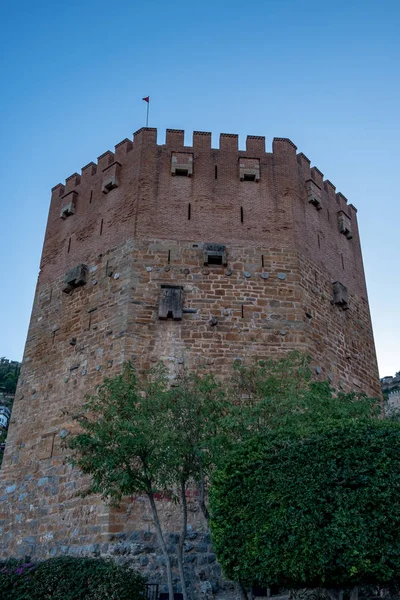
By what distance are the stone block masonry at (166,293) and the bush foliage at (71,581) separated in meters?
0.94

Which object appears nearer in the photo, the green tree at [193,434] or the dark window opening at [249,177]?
the green tree at [193,434]

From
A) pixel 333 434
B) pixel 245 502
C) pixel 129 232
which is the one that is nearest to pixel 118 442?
pixel 245 502

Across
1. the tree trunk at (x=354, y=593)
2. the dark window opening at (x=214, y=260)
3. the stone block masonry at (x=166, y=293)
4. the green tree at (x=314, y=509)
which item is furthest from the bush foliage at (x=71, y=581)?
the dark window opening at (x=214, y=260)

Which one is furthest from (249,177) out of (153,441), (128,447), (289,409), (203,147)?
(128,447)

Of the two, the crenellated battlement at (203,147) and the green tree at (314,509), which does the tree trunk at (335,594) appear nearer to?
the green tree at (314,509)

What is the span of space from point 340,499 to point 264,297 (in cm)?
673

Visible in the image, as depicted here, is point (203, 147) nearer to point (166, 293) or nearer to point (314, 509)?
point (166, 293)

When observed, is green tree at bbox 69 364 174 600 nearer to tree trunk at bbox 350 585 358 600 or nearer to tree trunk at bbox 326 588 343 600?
tree trunk at bbox 326 588 343 600

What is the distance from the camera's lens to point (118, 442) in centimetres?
942

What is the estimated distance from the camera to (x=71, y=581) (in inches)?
391

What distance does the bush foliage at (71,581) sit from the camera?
31.2 ft

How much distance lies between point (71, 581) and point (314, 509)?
464 cm

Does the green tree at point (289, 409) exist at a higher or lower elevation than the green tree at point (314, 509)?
higher

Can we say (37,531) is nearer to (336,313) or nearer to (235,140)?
(336,313)
